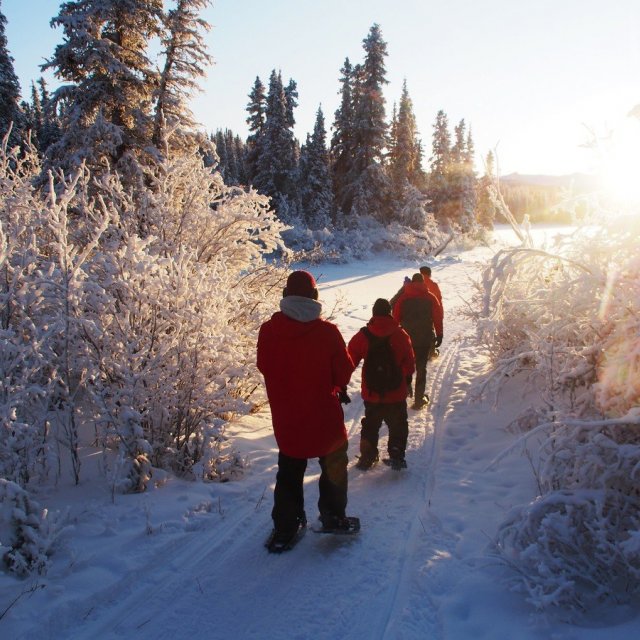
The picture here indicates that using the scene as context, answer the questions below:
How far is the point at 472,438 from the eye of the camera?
6.18 meters

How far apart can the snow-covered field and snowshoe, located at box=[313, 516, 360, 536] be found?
0.08 m

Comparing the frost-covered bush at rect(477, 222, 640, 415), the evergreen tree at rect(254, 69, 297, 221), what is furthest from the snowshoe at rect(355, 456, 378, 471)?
the evergreen tree at rect(254, 69, 297, 221)

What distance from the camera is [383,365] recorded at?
16.9ft

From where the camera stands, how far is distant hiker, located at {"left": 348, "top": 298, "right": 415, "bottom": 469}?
510 cm

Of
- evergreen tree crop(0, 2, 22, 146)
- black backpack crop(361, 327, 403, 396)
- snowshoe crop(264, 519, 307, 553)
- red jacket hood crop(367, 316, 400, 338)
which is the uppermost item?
evergreen tree crop(0, 2, 22, 146)

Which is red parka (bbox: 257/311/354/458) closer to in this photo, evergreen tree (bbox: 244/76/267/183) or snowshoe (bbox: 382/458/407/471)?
snowshoe (bbox: 382/458/407/471)

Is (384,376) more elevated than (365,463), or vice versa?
(384,376)

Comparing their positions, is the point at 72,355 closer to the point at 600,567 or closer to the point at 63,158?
the point at 600,567

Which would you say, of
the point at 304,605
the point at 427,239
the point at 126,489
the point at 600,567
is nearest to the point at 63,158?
the point at 126,489

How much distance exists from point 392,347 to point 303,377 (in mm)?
1836

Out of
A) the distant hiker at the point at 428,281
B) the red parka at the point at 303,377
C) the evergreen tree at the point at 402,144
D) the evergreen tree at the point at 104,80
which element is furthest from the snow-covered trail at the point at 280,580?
the evergreen tree at the point at 402,144

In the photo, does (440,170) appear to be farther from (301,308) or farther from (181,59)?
(301,308)

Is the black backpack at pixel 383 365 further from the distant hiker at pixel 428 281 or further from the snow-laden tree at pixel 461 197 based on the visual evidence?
the snow-laden tree at pixel 461 197

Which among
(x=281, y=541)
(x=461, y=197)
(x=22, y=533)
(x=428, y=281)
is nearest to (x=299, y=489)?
(x=281, y=541)
